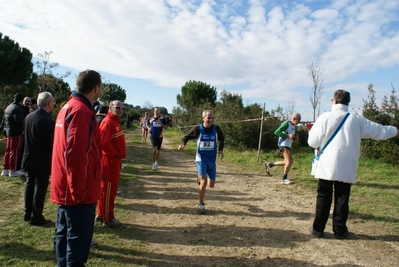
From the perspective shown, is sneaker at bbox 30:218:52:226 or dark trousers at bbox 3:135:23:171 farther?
dark trousers at bbox 3:135:23:171

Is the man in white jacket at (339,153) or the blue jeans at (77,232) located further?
the man in white jacket at (339,153)

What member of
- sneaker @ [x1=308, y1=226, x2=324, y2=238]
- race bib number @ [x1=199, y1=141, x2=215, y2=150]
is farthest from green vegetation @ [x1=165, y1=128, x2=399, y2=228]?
race bib number @ [x1=199, y1=141, x2=215, y2=150]

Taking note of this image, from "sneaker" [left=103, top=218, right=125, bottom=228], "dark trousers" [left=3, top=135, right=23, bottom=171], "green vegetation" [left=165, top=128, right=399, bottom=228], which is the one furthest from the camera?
"dark trousers" [left=3, top=135, right=23, bottom=171]

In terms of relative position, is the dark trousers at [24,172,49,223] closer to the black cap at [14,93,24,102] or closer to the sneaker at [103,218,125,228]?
the sneaker at [103,218,125,228]

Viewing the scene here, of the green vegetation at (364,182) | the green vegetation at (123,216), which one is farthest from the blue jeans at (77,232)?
the green vegetation at (364,182)

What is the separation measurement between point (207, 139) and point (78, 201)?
3.16 meters

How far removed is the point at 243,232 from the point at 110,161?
2.36 m

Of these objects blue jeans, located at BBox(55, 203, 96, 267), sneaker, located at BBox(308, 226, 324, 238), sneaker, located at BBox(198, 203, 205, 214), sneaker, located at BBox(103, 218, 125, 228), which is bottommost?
sneaker, located at BBox(103, 218, 125, 228)

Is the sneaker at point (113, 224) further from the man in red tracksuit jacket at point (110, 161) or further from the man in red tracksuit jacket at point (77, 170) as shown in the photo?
the man in red tracksuit jacket at point (77, 170)

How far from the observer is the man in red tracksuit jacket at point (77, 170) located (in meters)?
2.55

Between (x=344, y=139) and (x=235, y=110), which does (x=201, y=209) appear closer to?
(x=344, y=139)

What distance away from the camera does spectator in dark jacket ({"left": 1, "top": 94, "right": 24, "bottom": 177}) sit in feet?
24.0

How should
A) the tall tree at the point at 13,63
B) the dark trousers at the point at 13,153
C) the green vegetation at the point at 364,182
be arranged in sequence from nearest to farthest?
the green vegetation at the point at 364,182 < the dark trousers at the point at 13,153 < the tall tree at the point at 13,63

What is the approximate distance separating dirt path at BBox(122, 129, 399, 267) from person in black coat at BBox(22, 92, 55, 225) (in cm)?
158
